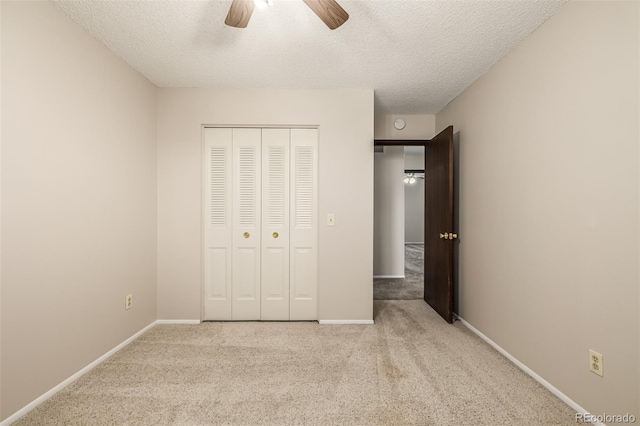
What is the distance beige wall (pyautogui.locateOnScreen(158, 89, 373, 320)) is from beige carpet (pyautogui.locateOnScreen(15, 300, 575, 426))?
0.42m

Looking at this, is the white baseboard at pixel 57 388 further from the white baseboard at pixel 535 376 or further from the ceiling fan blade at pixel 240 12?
the white baseboard at pixel 535 376

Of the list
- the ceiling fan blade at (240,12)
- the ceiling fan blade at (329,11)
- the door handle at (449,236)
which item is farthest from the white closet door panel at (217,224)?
the door handle at (449,236)

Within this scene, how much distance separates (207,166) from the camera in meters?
2.83

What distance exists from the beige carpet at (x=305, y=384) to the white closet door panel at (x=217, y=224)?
38cm

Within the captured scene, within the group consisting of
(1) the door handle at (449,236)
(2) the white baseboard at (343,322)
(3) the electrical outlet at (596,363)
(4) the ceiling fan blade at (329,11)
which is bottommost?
(2) the white baseboard at (343,322)

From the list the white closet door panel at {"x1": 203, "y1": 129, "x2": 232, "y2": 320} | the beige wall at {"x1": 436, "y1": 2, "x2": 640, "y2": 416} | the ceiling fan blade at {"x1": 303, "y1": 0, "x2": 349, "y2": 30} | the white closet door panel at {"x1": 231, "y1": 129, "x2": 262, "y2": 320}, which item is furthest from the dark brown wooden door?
the white closet door panel at {"x1": 203, "y1": 129, "x2": 232, "y2": 320}

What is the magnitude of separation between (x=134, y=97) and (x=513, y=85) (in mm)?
3178

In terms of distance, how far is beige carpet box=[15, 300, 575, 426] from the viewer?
1515mm

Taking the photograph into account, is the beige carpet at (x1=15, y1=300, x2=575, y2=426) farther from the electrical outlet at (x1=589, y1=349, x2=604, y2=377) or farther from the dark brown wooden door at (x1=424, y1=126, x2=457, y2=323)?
the dark brown wooden door at (x1=424, y1=126, x2=457, y2=323)

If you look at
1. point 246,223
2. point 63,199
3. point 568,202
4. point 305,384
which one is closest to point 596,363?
point 568,202

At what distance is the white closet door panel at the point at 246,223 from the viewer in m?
2.85

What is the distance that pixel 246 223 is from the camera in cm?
287
